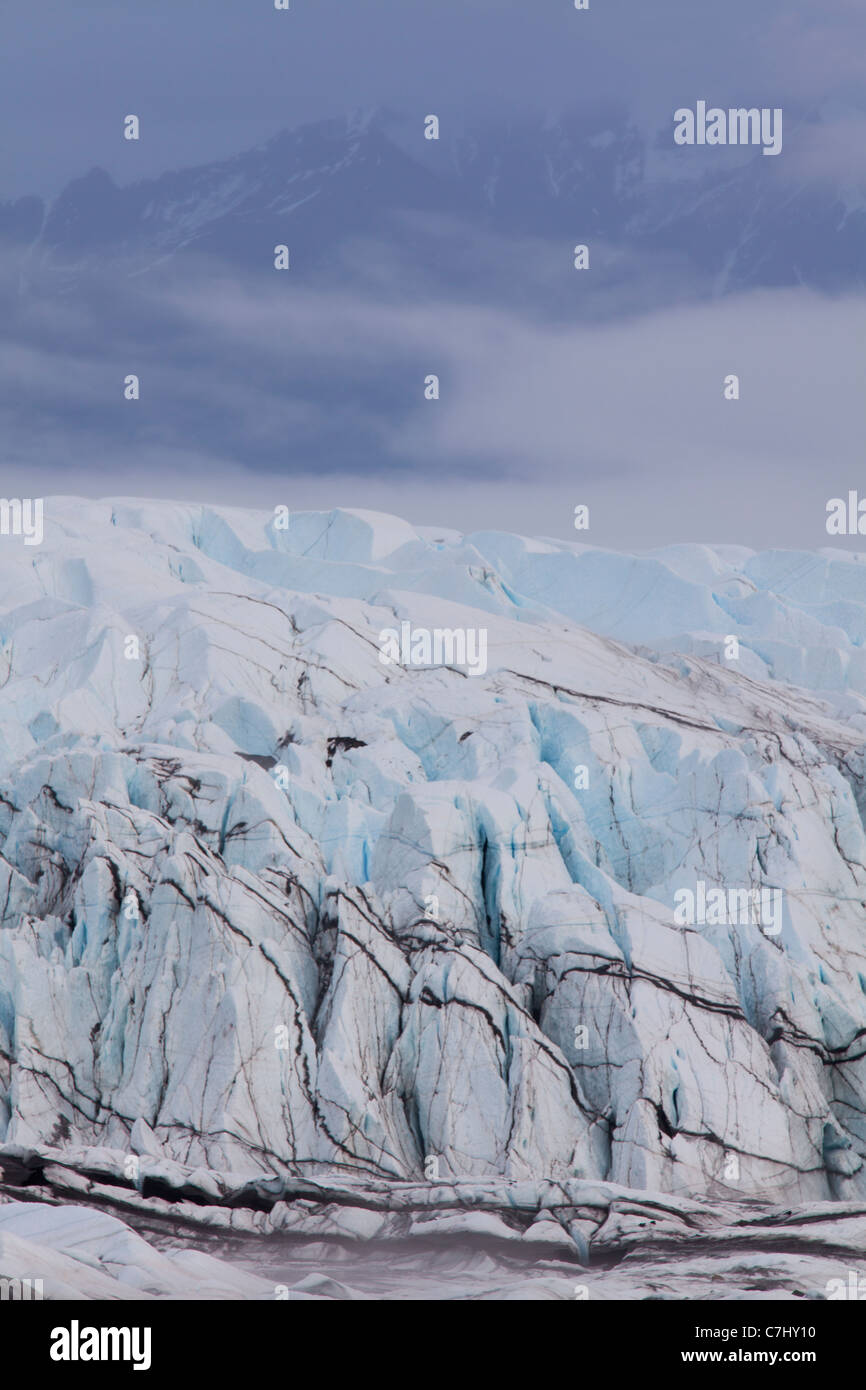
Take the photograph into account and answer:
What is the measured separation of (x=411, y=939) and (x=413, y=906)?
0.52 m

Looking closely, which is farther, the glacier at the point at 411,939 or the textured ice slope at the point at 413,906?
the textured ice slope at the point at 413,906

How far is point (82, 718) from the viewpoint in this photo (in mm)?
21297

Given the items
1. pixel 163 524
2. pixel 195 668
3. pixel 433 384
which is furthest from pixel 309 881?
pixel 163 524

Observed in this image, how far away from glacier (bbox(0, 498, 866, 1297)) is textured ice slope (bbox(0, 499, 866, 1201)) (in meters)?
0.05

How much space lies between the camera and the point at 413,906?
1748cm

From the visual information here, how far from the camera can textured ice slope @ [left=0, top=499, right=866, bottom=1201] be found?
15.8m

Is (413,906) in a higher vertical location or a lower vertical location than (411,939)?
higher

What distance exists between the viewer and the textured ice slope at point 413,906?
15781 millimetres

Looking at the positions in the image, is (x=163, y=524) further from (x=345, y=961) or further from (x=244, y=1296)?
(x=244, y=1296)

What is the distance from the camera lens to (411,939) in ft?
56.2

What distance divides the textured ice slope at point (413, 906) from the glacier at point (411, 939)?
0.15ft

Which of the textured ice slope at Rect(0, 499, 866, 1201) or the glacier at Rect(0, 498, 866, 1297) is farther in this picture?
the textured ice slope at Rect(0, 499, 866, 1201)

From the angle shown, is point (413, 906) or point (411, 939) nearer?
point (411, 939)

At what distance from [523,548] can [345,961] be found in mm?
20834
